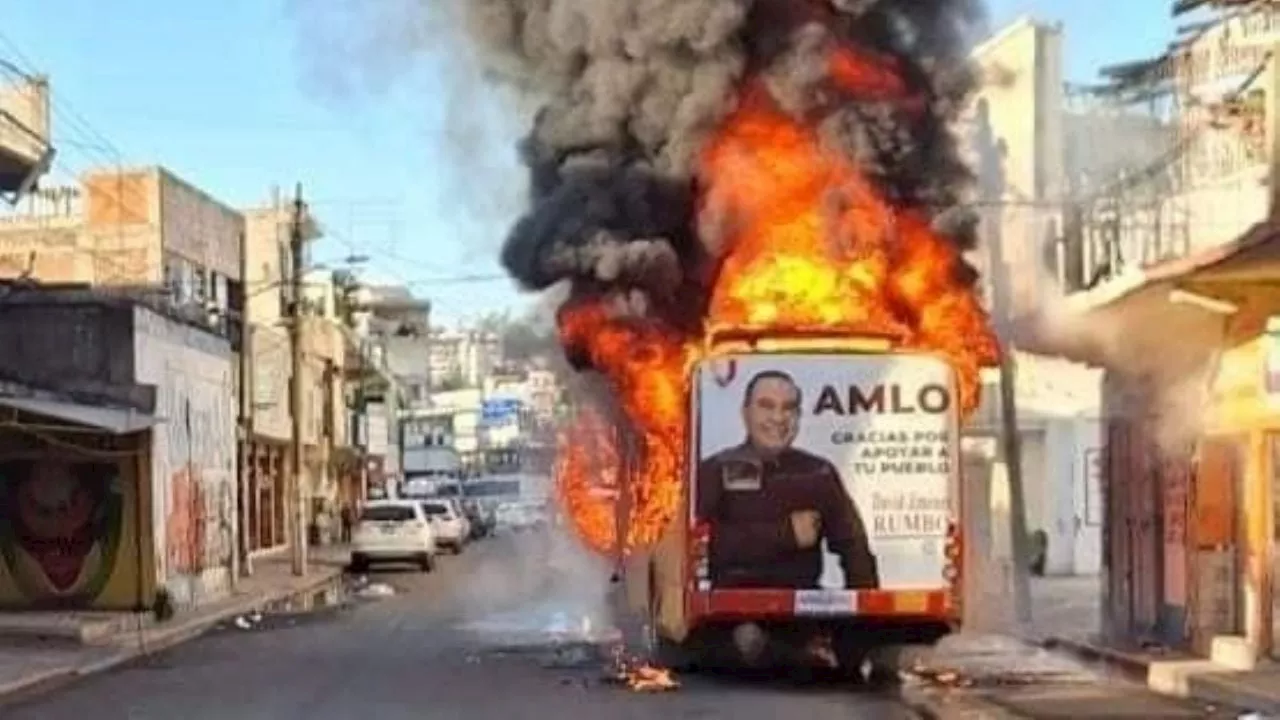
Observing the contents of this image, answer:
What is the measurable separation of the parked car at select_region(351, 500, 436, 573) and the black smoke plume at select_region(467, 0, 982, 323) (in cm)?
2568

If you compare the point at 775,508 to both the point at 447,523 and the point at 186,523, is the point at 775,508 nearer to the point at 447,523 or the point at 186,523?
the point at 186,523

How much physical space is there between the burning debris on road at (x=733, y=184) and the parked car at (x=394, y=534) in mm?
25570

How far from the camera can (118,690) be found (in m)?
20.8

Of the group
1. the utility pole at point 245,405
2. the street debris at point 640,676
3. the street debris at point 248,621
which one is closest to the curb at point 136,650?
the street debris at point 248,621

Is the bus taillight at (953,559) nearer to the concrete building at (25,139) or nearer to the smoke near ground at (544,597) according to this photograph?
the smoke near ground at (544,597)

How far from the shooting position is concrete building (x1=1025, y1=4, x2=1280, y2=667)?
752 inches

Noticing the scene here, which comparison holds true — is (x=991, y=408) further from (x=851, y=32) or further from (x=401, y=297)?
(x=401, y=297)

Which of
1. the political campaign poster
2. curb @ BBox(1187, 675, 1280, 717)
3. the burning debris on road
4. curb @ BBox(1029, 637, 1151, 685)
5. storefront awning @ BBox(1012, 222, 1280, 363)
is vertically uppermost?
the burning debris on road

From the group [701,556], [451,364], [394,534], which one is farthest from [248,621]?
[451,364]

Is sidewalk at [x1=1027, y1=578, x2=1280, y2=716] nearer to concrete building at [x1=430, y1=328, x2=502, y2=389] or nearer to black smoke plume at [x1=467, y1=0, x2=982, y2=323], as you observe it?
black smoke plume at [x1=467, y1=0, x2=982, y2=323]

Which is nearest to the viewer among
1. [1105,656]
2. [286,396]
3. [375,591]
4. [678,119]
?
[1105,656]

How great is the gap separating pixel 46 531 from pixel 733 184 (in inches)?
483

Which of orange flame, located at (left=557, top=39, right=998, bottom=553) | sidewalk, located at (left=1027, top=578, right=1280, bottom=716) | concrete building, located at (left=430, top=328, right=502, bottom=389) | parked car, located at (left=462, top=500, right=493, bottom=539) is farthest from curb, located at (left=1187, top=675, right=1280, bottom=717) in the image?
concrete building, located at (left=430, top=328, right=502, bottom=389)

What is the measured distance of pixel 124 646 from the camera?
87.8 ft
